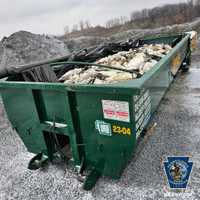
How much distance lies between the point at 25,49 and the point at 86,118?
609 cm

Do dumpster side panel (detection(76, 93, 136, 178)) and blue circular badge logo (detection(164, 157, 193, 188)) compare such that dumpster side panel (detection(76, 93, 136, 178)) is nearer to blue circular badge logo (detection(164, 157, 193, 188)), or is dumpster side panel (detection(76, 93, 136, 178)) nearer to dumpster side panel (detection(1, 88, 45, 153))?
blue circular badge logo (detection(164, 157, 193, 188))

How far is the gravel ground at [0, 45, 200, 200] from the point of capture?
1.56 meters

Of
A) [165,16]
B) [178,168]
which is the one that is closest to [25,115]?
[178,168]

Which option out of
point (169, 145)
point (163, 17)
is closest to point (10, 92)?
point (169, 145)

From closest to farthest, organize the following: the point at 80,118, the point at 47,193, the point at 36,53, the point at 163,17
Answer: the point at 80,118 < the point at 47,193 < the point at 36,53 < the point at 163,17

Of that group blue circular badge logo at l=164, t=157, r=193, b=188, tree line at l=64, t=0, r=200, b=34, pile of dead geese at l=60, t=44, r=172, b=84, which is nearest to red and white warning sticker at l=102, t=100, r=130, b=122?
pile of dead geese at l=60, t=44, r=172, b=84

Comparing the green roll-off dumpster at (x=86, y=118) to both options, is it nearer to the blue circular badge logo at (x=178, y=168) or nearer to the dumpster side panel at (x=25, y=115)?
the dumpster side panel at (x=25, y=115)

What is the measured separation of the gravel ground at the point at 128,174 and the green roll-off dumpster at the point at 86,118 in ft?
0.40

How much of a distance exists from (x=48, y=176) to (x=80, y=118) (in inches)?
30.2

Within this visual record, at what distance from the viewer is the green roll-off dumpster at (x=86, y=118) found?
124cm

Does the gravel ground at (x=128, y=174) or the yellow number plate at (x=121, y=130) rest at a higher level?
the yellow number plate at (x=121, y=130)

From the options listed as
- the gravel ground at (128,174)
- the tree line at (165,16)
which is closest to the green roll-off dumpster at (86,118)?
the gravel ground at (128,174)

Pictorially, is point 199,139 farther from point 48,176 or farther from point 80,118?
point 48,176

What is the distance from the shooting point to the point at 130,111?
47.8 inches
